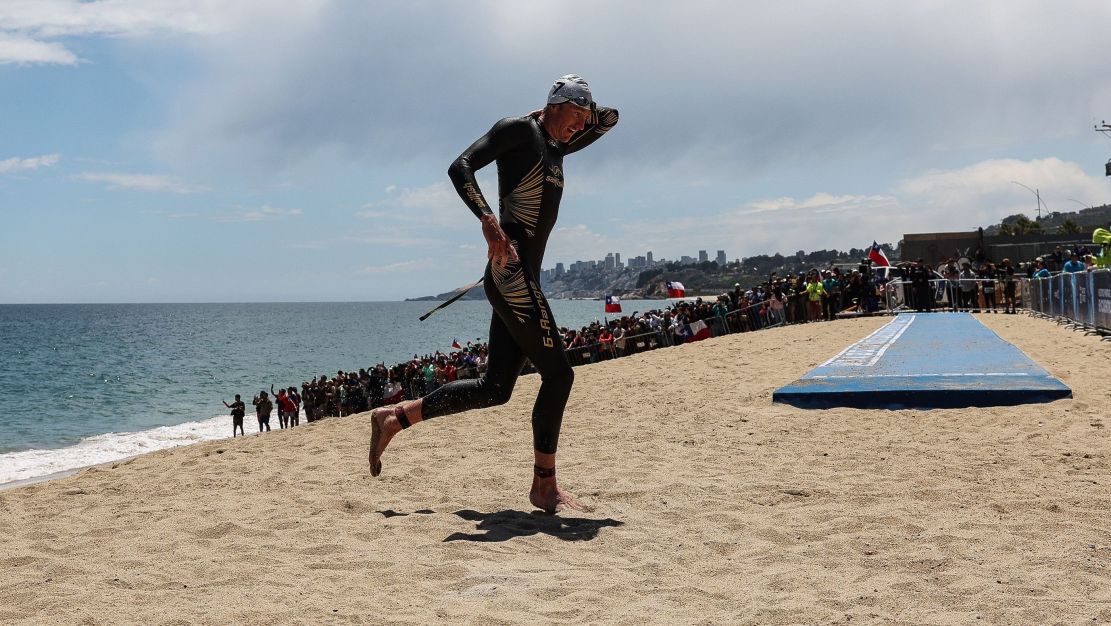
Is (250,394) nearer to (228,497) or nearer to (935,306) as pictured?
(935,306)

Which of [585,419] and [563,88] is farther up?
[563,88]

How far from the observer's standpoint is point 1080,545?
3.89 metres

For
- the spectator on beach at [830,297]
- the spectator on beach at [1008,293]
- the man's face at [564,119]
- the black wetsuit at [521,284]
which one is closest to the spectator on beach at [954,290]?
the spectator on beach at [1008,293]

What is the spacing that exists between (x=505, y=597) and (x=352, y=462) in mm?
4084

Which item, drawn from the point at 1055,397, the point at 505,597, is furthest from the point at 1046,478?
the point at 505,597

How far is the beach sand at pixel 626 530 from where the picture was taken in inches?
130

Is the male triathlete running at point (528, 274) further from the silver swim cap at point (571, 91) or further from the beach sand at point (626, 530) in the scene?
the beach sand at point (626, 530)

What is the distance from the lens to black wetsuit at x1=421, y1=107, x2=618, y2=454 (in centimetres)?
464

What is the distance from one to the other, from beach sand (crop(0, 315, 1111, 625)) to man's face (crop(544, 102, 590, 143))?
81.0 inches

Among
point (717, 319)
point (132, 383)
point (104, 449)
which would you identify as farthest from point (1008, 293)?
point (132, 383)

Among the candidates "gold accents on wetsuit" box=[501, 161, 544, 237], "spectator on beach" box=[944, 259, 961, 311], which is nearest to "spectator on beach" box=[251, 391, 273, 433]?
"spectator on beach" box=[944, 259, 961, 311]

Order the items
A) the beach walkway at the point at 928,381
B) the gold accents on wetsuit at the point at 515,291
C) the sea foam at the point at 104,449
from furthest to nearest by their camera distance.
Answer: the sea foam at the point at 104,449
the beach walkway at the point at 928,381
the gold accents on wetsuit at the point at 515,291

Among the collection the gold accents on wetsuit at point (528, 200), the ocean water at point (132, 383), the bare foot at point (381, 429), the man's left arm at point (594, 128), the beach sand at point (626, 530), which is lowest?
the ocean water at point (132, 383)

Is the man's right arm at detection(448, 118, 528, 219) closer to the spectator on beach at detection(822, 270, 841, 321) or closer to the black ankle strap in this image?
the black ankle strap
